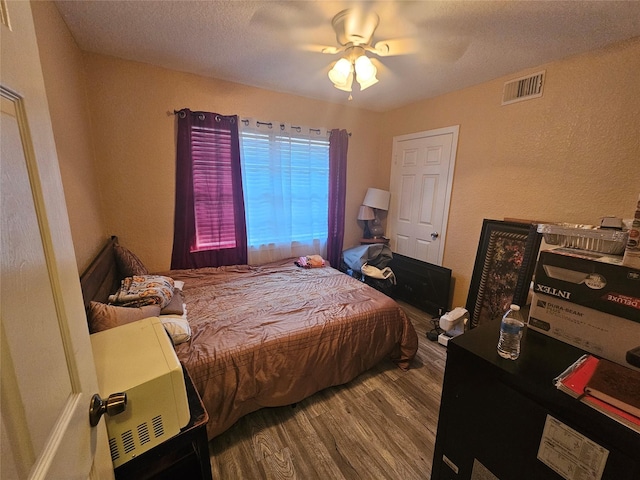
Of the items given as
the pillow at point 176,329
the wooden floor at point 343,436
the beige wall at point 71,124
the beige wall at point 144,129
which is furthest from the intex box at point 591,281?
the beige wall at point 144,129

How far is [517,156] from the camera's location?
2.39 m

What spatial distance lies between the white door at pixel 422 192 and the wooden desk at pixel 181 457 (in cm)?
284

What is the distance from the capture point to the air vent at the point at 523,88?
2.20m

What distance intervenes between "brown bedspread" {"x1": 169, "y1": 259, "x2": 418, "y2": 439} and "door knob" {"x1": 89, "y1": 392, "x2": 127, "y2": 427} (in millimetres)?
765

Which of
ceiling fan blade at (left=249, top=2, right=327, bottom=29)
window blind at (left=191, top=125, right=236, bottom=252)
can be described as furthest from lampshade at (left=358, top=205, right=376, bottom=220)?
ceiling fan blade at (left=249, top=2, right=327, bottom=29)

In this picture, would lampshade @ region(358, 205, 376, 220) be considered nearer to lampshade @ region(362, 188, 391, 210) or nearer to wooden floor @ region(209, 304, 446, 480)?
lampshade @ region(362, 188, 391, 210)

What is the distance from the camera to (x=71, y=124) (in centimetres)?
176

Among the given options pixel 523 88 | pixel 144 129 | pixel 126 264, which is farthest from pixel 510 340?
pixel 144 129

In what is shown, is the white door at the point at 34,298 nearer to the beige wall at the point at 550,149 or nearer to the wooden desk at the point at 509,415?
the wooden desk at the point at 509,415

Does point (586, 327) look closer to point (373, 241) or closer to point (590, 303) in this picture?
point (590, 303)

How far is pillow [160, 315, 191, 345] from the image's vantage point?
1510mm

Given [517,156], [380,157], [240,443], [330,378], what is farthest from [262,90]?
[240,443]

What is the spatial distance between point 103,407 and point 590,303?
1479 mm

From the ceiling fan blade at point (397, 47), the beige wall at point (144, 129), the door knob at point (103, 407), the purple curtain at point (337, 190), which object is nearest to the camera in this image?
the door knob at point (103, 407)
